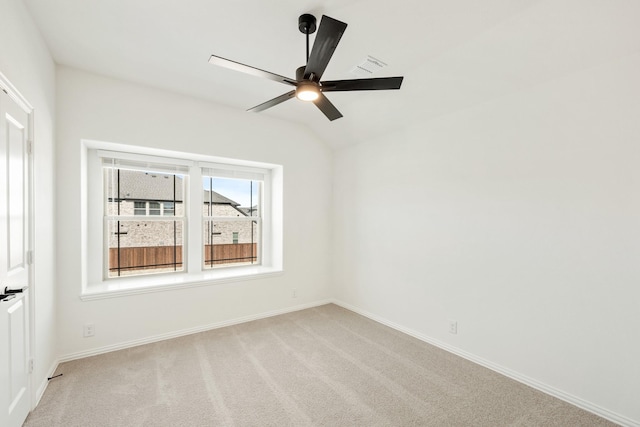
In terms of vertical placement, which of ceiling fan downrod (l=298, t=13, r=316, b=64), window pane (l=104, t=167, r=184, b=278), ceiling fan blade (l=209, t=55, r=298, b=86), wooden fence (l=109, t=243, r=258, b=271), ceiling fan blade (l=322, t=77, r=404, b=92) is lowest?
wooden fence (l=109, t=243, r=258, b=271)

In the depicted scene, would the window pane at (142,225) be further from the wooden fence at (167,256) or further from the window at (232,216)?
the window at (232,216)

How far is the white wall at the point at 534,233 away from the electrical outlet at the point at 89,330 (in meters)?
3.25

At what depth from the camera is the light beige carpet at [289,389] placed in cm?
196

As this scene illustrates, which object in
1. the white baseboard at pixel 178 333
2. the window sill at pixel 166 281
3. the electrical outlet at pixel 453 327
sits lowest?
the white baseboard at pixel 178 333

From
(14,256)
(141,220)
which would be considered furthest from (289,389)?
(141,220)

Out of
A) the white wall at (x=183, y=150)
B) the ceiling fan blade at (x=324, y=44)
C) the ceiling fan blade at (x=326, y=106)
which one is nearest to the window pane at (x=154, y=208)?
the white wall at (x=183, y=150)

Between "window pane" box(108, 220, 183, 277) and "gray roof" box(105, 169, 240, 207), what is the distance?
1.03ft

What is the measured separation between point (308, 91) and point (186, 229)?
8.61 feet

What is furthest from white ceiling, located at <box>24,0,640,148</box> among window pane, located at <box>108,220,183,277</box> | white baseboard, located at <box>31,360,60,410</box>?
white baseboard, located at <box>31,360,60,410</box>

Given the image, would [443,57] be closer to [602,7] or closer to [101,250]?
[602,7]

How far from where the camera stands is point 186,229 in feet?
12.1

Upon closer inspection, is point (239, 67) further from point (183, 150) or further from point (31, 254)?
point (31, 254)

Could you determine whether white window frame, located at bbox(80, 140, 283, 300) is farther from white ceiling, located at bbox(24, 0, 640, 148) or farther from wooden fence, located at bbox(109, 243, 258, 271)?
white ceiling, located at bbox(24, 0, 640, 148)

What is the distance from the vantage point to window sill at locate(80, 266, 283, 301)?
288 cm
